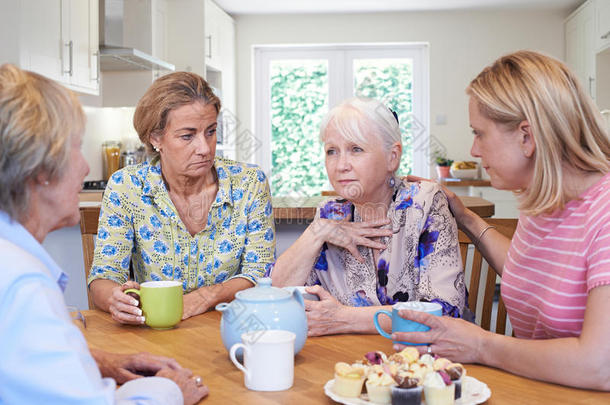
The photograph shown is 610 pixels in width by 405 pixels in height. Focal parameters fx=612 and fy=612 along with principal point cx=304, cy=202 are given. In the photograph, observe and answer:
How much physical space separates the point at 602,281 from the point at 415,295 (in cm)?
56

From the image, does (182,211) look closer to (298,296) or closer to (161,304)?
(161,304)

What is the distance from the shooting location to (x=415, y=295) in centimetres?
147

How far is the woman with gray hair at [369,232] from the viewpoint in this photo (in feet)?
4.88

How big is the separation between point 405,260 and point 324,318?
0.34 m

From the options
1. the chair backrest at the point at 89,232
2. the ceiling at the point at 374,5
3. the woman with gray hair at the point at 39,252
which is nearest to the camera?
the woman with gray hair at the point at 39,252

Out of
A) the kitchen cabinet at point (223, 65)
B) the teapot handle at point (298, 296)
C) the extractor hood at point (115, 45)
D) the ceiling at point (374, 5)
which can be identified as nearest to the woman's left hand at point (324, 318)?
the teapot handle at point (298, 296)

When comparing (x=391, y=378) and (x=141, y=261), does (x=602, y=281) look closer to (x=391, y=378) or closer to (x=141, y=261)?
(x=391, y=378)

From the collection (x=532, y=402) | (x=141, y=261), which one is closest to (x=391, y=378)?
(x=532, y=402)

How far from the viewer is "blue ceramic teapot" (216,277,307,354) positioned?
103 cm

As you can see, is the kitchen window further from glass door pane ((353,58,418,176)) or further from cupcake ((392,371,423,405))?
cupcake ((392,371,423,405))

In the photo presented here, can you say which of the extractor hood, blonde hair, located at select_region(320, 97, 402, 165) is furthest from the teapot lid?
the extractor hood

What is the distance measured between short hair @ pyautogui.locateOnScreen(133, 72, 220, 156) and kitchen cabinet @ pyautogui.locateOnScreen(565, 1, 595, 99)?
4612 mm

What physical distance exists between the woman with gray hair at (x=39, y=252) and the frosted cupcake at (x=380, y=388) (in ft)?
0.88

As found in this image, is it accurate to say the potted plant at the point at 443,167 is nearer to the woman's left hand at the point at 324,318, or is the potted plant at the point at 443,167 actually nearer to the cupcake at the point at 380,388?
the woman's left hand at the point at 324,318
